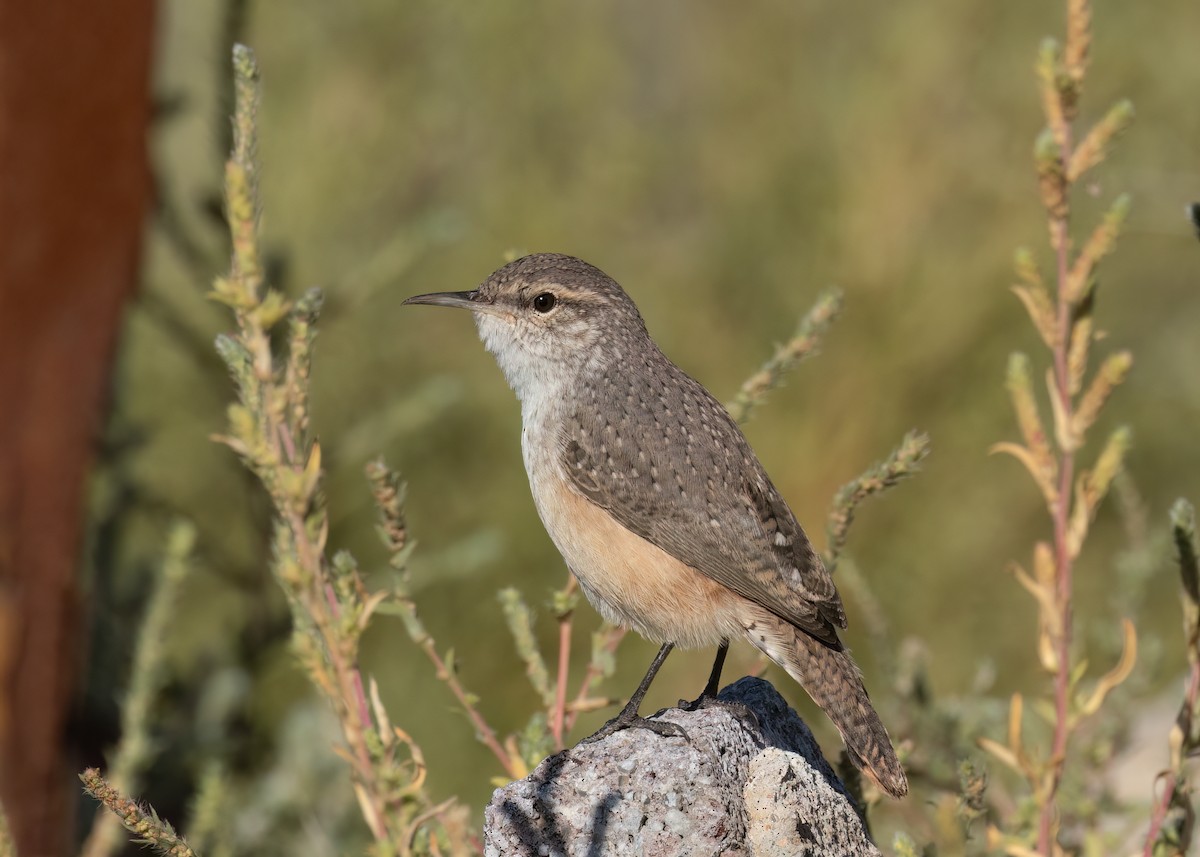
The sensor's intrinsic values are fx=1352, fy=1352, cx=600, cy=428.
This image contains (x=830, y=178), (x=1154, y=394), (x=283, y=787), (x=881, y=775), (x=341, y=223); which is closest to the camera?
(x=881, y=775)

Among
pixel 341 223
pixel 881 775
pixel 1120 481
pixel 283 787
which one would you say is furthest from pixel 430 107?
pixel 881 775

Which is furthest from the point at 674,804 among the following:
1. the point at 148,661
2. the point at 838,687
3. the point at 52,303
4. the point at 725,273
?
the point at 725,273

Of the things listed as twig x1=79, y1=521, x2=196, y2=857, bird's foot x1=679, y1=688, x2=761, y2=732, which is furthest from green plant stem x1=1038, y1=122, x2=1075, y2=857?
twig x1=79, y1=521, x2=196, y2=857

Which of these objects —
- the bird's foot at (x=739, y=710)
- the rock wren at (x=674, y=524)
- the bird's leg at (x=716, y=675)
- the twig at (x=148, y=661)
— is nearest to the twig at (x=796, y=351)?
the rock wren at (x=674, y=524)

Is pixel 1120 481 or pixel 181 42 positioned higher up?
pixel 181 42

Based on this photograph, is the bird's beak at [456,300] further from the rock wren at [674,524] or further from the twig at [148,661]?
the twig at [148,661]

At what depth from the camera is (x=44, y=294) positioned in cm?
Result: 393

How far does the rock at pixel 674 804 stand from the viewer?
7.92 ft

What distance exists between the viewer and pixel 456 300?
394 cm

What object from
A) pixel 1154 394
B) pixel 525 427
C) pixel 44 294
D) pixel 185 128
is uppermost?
pixel 185 128

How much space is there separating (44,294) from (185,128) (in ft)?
25.5

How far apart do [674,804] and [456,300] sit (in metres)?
1.90

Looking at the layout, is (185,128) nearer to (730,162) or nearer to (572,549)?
(730,162)

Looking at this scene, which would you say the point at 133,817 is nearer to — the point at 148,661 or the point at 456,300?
the point at 148,661
